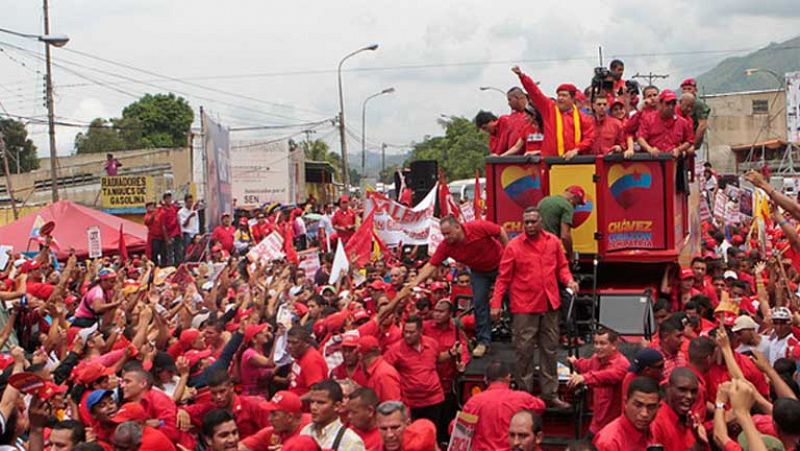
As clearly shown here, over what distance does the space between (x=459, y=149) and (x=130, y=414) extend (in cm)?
7594

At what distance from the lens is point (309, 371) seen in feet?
29.3

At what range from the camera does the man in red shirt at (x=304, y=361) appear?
29.2 feet

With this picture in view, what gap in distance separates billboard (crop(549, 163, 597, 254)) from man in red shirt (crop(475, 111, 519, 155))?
83 cm

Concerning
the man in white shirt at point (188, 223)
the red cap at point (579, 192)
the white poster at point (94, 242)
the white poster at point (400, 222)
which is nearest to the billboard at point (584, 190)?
the red cap at point (579, 192)

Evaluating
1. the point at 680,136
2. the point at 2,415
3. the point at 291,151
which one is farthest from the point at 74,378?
the point at 291,151

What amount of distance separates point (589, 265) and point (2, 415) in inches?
261

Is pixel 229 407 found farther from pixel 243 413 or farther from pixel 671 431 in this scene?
pixel 671 431

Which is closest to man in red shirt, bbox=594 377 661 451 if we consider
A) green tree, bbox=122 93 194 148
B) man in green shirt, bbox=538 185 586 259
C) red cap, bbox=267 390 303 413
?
red cap, bbox=267 390 303 413

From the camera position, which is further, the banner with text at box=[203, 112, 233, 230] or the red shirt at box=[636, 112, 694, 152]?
the banner with text at box=[203, 112, 233, 230]

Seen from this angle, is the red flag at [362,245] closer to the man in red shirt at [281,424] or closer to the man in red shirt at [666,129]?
the man in red shirt at [666,129]

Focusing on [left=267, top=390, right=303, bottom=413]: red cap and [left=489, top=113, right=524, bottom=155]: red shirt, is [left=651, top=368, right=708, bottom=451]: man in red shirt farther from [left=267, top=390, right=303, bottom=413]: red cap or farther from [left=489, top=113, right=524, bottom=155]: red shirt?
[left=489, top=113, right=524, bottom=155]: red shirt

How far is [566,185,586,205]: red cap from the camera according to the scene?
1134cm

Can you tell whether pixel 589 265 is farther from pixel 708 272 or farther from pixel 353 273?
pixel 353 273

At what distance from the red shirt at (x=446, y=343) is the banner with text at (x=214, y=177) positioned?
15165 mm
